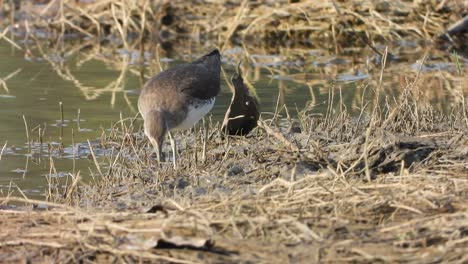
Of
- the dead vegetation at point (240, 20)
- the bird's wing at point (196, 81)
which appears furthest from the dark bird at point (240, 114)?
the dead vegetation at point (240, 20)

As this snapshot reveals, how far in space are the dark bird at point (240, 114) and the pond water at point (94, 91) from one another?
634 millimetres

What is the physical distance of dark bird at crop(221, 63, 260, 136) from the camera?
848 cm

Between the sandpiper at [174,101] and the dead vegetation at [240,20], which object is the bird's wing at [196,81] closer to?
the sandpiper at [174,101]

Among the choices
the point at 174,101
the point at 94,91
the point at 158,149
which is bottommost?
the point at 94,91

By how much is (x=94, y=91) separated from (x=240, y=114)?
3.83 metres

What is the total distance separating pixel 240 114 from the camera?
8469mm

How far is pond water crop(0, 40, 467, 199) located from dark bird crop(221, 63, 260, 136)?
634 millimetres

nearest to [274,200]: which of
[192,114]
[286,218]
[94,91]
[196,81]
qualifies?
[286,218]

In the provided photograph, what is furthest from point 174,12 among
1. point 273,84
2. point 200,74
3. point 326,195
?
point 326,195

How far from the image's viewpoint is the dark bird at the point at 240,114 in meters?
8.48

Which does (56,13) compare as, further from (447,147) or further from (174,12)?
(447,147)

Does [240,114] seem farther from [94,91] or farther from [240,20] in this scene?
[240,20]

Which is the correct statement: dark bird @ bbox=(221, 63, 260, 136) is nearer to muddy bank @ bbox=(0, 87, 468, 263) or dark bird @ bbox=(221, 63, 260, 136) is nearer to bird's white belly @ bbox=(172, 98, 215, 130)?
bird's white belly @ bbox=(172, 98, 215, 130)

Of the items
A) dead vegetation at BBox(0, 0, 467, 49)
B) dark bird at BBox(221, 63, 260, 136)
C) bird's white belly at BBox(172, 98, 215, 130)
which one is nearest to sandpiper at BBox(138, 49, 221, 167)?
bird's white belly at BBox(172, 98, 215, 130)
